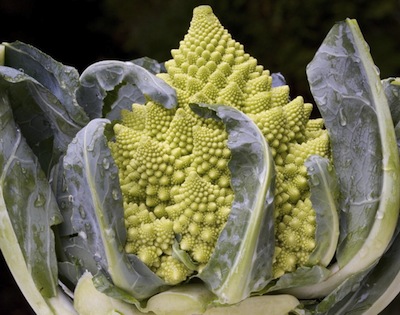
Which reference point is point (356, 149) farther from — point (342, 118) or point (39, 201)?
point (39, 201)

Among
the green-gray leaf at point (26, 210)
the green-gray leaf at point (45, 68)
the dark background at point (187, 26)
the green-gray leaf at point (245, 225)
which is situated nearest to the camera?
the green-gray leaf at point (245, 225)

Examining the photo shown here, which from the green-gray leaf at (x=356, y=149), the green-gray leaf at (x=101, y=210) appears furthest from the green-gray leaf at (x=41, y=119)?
the green-gray leaf at (x=356, y=149)

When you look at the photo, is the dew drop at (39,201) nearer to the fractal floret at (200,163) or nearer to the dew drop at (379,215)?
the fractal floret at (200,163)

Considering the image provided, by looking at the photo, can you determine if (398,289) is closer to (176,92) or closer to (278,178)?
(278,178)

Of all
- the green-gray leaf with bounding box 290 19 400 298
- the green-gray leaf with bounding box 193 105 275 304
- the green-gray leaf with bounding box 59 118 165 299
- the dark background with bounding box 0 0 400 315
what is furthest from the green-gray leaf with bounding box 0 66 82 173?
the dark background with bounding box 0 0 400 315

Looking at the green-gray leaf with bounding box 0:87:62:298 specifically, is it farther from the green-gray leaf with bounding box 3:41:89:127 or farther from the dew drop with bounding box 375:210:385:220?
the dew drop with bounding box 375:210:385:220

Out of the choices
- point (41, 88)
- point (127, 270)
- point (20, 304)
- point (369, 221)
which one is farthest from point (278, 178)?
point (20, 304)

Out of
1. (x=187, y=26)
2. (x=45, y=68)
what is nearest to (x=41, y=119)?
(x=45, y=68)

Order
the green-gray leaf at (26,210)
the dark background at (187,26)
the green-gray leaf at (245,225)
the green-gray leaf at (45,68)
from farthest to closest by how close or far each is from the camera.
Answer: the dark background at (187,26) < the green-gray leaf at (45,68) < the green-gray leaf at (26,210) < the green-gray leaf at (245,225)
